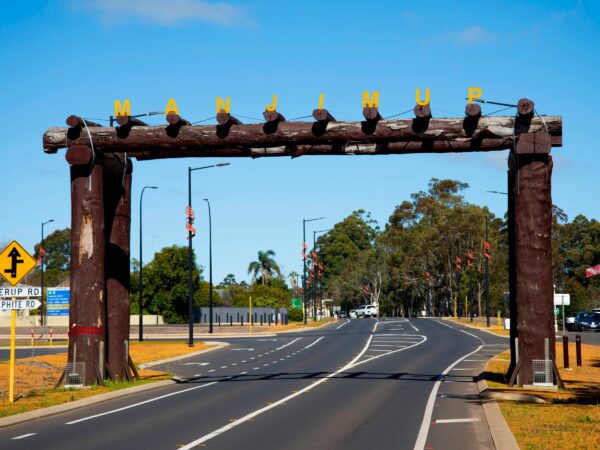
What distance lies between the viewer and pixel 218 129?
24.0 meters

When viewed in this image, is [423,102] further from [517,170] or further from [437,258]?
[437,258]

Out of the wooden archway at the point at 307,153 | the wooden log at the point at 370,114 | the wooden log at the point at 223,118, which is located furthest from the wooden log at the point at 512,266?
the wooden log at the point at 223,118

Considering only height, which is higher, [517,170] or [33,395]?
[517,170]

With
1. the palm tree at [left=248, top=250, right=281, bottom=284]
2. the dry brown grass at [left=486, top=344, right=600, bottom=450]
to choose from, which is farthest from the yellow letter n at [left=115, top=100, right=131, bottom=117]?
the palm tree at [left=248, top=250, right=281, bottom=284]

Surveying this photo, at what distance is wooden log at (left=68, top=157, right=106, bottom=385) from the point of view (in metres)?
23.7

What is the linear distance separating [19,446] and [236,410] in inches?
218

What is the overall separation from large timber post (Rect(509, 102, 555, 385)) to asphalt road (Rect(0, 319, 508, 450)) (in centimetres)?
179

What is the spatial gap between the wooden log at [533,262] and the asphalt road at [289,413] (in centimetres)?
185

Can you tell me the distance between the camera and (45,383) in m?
27.0

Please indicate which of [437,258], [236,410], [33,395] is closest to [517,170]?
[236,410]

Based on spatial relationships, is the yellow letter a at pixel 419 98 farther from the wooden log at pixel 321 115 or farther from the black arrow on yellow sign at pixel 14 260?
the black arrow on yellow sign at pixel 14 260

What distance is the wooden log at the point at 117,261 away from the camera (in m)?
25.1

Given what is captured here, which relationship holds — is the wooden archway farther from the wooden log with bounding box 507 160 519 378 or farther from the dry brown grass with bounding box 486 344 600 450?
the dry brown grass with bounding box 486 344 600 450

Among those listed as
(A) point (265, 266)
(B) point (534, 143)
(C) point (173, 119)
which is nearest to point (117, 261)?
(C) point (173, 119)
